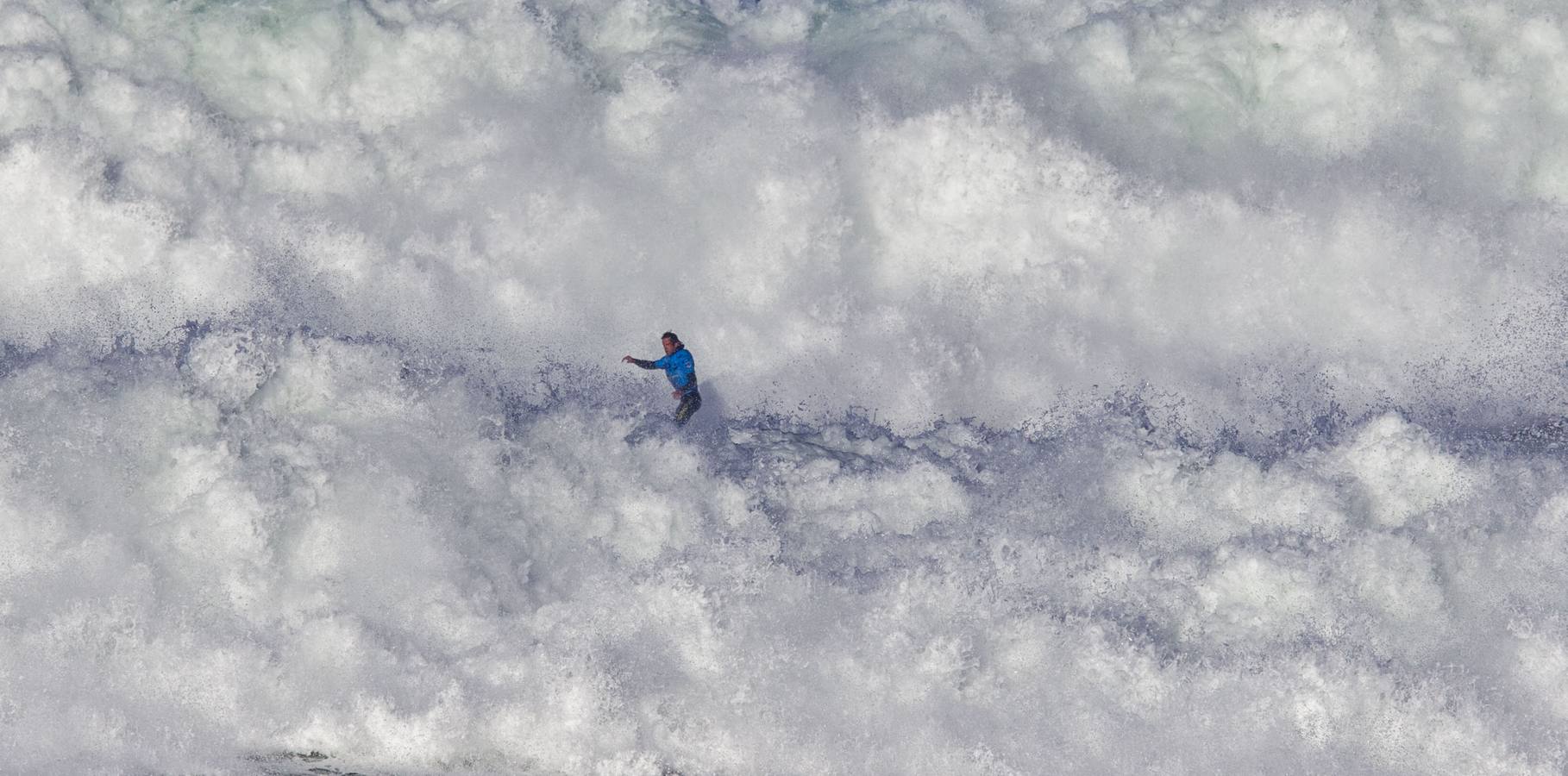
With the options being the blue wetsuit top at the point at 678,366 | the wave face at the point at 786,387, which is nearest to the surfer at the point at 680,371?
the blue wetsuit top at the point at 678,366

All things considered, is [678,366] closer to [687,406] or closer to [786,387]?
[687,406]

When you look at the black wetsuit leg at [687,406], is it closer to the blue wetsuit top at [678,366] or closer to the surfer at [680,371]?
the surfer at [680,371]

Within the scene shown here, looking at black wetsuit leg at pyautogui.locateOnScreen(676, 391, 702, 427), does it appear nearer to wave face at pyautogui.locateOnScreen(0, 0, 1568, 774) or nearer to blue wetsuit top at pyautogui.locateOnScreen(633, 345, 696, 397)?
blue wetsuit top at pyautogui.locateOnScreen(633, 345, 696, 397)

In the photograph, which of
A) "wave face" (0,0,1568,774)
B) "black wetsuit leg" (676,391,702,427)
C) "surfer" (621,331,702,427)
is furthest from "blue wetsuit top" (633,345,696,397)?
→ "wave face" (0,0,1568,774)

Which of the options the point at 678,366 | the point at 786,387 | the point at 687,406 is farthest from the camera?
the point at 786,387

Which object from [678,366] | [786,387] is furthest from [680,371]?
[786,387]
